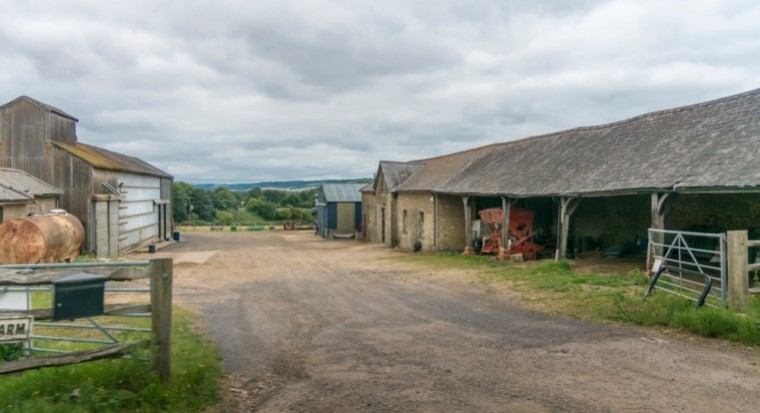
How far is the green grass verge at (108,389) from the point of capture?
169 inches

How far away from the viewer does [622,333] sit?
8086mm

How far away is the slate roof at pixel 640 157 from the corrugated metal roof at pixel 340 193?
17.3 meters

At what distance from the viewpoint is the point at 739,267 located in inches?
328

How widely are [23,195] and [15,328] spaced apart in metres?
16.2

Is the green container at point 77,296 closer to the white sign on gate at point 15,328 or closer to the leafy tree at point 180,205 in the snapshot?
the white sign on gate at point 15,328

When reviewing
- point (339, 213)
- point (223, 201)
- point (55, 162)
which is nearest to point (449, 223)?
point (339, 213)

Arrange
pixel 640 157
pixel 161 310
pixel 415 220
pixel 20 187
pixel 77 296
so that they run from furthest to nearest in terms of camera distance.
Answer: pixel 415 220 → pixel 20 187 → pixel 640 157 → pixel 161 310 → pixel 77 296

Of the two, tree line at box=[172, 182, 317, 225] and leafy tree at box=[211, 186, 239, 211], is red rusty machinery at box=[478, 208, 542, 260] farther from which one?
leafy tree at box=[211, 186, 239, 211]

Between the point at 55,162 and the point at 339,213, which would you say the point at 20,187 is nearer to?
the point at 55,162

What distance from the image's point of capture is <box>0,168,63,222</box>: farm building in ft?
55.1

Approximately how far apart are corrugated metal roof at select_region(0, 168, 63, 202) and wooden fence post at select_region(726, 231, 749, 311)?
19.3 m

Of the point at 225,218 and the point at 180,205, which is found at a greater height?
the point at 180,205

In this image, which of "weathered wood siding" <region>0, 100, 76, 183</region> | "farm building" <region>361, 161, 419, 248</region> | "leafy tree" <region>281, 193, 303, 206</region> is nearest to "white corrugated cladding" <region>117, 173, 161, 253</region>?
"weathered wood siding" <region>0, 100, 76, 183</region>

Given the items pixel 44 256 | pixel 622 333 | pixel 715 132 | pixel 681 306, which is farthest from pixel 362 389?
pixel 44 256
